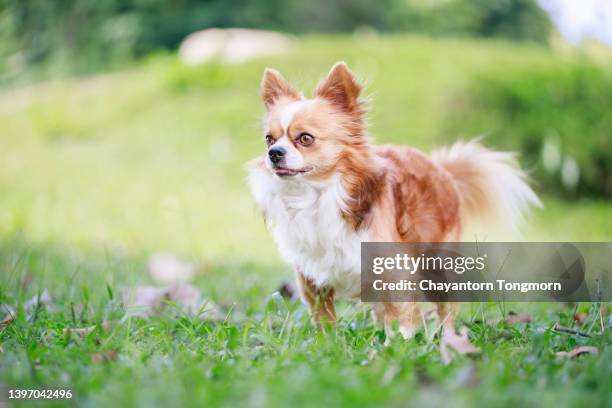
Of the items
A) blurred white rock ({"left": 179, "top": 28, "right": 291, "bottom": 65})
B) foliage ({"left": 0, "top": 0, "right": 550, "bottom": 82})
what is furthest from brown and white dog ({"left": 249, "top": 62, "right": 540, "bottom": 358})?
foliage ({"left": 0, "top": 0, "right": 550, "bottom": 82})

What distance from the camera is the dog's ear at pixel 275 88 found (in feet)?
9.43

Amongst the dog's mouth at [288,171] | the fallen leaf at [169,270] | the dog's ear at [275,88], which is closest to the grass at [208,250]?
the fallen leaf at [169,270]

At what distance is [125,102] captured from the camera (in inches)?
387

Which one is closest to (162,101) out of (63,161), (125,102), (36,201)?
(125,102)

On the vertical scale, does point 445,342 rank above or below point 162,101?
below

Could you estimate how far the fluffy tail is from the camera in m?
3.40

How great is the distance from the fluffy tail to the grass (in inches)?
20.9

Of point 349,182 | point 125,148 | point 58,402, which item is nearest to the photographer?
point 58,402

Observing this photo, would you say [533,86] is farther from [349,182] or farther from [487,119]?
[349,182]

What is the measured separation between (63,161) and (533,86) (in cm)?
592

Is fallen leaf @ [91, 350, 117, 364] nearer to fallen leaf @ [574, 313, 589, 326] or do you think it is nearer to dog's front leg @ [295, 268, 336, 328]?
dog's front leg @ [295, 268, 336, 328]

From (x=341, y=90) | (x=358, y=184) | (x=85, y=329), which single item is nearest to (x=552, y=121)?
(x=341, y=90)

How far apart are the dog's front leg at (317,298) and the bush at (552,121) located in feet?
19.8

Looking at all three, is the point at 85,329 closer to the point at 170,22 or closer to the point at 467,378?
the point at 467,378
